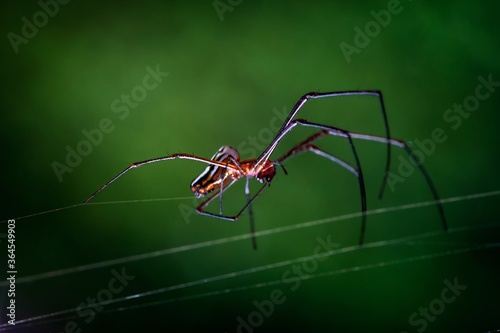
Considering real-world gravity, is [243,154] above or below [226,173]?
above

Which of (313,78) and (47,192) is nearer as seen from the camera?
(47,192)

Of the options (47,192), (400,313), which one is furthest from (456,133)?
(47,192)

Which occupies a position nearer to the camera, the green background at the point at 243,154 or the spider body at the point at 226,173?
the spider body at the point at 226,173

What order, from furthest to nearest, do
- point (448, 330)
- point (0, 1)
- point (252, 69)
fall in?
point (252, 69)
point (0, 1)
point (448, 330)

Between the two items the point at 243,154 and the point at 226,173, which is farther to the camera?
the point at 243,154

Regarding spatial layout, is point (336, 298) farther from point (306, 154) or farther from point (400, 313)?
point (306, 154)

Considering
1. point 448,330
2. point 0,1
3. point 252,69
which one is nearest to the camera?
point 448,330

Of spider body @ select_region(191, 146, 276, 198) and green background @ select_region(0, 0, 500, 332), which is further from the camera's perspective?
green background @ select_region(0, 0, 500, 332)

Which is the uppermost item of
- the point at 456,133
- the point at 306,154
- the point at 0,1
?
the point at 0,1
